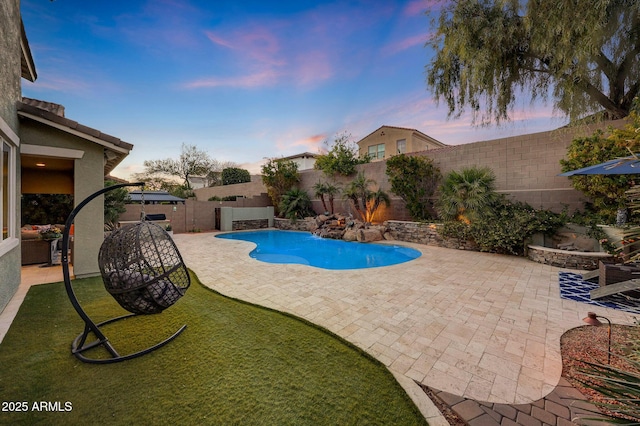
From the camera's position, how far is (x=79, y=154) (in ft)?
18.6

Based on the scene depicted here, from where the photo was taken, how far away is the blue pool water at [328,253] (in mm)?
9203

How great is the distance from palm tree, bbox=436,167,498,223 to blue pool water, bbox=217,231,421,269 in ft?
7.60

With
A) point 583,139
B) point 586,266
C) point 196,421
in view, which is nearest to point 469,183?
point 583,139

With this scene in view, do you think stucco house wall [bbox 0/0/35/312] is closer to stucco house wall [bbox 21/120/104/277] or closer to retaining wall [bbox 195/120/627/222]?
stucco house wall [bbox 21/120/104/277]

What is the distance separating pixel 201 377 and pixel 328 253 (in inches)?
332

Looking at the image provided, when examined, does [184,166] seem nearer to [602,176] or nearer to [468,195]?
[468,195]

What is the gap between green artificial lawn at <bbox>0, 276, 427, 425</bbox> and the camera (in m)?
2.27

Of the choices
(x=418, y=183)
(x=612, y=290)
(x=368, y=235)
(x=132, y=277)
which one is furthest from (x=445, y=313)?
(x=418, y=183)

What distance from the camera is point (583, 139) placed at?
25.8ft

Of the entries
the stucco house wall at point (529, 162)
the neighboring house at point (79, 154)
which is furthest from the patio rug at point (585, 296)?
the neighboring house at point (79, 154)

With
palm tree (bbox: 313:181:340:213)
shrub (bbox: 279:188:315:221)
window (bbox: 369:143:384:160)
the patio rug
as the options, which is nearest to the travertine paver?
the patio rug

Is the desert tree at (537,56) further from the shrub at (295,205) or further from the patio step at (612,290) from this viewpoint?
the shrub at (295,205)

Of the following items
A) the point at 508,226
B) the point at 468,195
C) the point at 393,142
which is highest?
the point at 393,142

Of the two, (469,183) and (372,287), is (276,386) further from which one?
(469,183)
